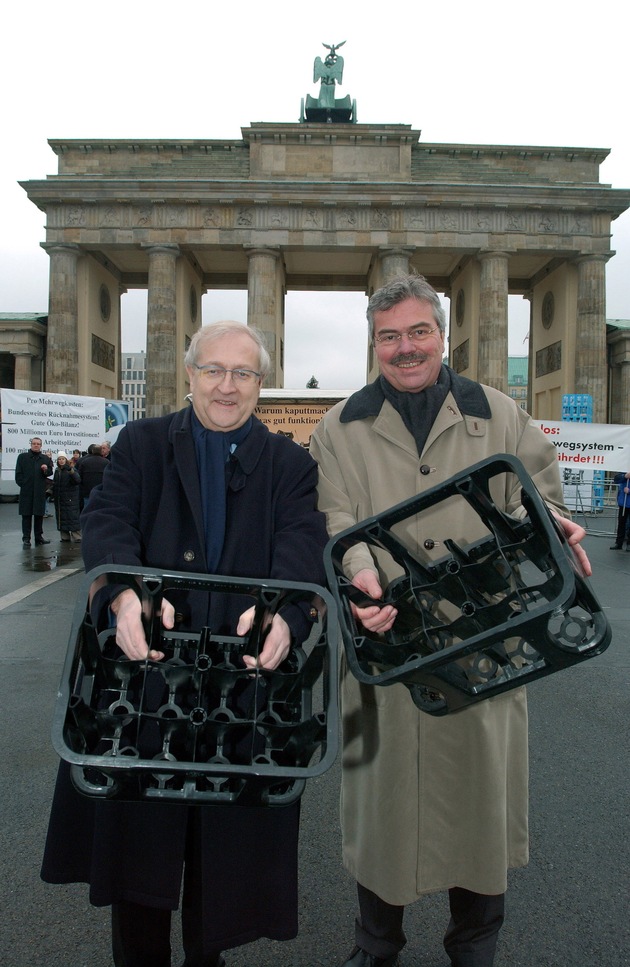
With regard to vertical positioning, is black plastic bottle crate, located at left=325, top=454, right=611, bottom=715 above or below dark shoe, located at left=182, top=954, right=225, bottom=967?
above

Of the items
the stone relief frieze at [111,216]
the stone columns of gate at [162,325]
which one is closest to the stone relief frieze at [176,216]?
the stone columns of gate at [162,325]

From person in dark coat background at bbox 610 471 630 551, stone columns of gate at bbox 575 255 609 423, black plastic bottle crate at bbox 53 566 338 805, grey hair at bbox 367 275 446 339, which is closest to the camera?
black plastic bottle crate at bbox 53 566 338 805

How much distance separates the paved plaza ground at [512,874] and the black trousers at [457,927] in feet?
0.52

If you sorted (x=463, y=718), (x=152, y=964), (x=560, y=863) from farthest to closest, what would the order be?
(x=560, y=863)
(x=463, y=718)
(x=152, y=964)

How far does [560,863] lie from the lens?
307 centimetres

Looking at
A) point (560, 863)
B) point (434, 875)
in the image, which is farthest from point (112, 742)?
point (560, 863)

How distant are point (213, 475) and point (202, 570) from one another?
312 millimetres

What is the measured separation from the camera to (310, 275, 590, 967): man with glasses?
2.36m

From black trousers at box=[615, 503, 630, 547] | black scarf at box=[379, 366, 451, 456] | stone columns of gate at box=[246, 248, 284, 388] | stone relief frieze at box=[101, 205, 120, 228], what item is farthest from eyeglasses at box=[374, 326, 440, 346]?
stone relief frieze at box=[101, 205, 120, 228]

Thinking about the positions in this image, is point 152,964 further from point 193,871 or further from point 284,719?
point 284,719

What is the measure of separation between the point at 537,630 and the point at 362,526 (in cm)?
56

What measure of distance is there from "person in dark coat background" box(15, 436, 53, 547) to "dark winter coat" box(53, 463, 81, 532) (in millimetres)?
351

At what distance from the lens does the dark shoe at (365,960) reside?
7.90 ft

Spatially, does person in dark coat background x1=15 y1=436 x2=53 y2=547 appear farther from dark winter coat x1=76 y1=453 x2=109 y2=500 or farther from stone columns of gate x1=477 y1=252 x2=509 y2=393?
stone columns of gate x1=477 y1=252 x2=509 y2=393
